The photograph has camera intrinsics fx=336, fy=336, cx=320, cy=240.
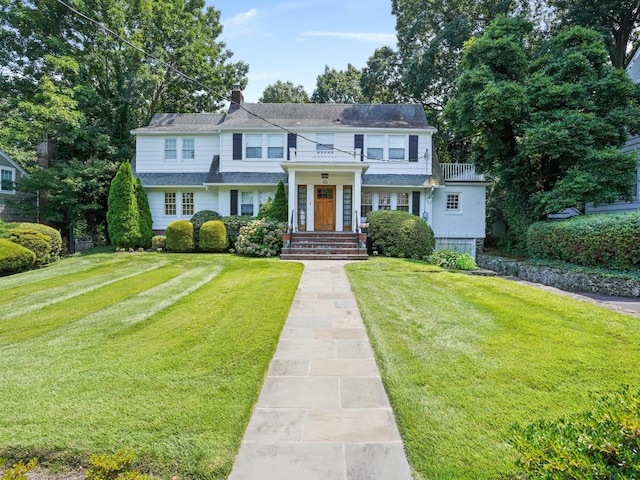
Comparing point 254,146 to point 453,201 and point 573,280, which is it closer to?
point 453,201

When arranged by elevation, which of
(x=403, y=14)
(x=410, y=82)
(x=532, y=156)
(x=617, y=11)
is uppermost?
(x=403, y=14)

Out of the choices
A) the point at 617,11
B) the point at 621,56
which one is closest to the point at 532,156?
the point at 617,11

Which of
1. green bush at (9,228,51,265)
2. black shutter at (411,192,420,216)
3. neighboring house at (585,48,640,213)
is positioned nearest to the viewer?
green bush at (9,228,51,265)

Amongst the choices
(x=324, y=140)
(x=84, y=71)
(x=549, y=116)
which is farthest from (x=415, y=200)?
(x=84, y=71)

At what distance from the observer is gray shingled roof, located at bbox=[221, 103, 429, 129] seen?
16.9 metres

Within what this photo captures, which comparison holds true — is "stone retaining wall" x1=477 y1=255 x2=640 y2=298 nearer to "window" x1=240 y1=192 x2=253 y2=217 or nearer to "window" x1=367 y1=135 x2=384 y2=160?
"window" x1=367 y1=135 x2=384 y2=160

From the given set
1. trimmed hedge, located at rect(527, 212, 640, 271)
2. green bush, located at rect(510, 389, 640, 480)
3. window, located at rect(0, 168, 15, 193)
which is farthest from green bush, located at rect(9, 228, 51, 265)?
trimmed hedge, located at rect(527, 212, 640, 271)

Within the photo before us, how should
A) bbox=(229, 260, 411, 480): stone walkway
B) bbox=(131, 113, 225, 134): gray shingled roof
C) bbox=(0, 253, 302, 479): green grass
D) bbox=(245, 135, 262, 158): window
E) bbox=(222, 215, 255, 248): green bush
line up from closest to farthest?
bbox=(229, 260, 411, 480): stone walkway, bbox=(0, 253, 302, 479): green grass, bbox=(222, 215, 255, 248): green bush, bbox=(245, 135, 262, 158): window, bbox=(131, 113, 225, 134): gray shingled roof

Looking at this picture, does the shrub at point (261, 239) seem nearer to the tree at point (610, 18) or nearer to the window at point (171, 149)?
the window at point (171, 149)

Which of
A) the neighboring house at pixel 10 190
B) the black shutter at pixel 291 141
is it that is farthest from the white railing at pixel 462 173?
the neighboring house at pixel 10 190

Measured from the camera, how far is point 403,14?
2283 cm

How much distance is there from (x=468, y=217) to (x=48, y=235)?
1825 cm

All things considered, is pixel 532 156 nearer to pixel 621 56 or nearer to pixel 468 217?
pixel 468 217

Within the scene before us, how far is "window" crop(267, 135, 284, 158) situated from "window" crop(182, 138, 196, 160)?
13.1 ft
